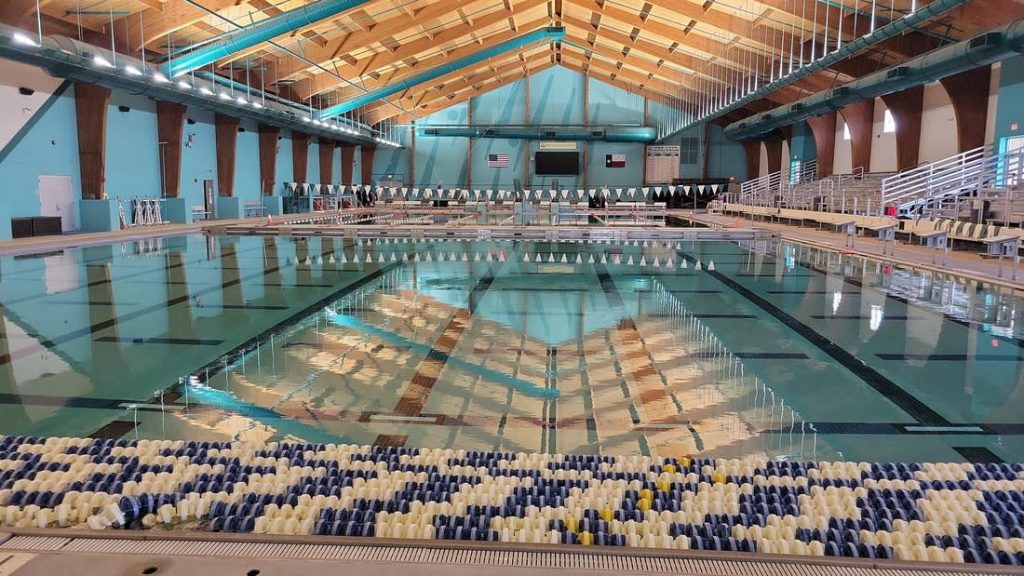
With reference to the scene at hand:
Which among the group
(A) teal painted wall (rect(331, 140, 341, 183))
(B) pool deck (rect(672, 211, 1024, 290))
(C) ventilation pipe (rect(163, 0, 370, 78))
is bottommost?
(B) pool deck (rect(672, 211, 1024, 290))

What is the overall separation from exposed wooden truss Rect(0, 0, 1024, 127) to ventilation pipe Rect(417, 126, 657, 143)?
8.98ft

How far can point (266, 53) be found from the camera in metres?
20.0

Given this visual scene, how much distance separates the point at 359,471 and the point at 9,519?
3.55ft

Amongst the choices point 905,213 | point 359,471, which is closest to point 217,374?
point 359,471

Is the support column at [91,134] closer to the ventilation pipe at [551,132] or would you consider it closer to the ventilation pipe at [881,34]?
the ventilation pipe at [881,34]

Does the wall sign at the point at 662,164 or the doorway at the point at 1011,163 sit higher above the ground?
the wall sign at the point at 662,164

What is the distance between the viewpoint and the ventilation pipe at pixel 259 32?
14297mm

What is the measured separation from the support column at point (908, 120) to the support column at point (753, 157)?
14.2 metres

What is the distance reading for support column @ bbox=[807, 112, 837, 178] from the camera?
23.6 meters

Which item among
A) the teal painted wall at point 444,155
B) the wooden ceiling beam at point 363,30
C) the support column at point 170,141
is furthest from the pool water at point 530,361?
the teal painted wall at point 444,155

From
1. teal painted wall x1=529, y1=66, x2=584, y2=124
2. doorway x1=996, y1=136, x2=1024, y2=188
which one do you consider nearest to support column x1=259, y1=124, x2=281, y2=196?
teal painted wall x1=529, y1=66, x2=584, y2=124

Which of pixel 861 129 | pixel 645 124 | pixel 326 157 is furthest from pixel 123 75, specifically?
pixel 645 124

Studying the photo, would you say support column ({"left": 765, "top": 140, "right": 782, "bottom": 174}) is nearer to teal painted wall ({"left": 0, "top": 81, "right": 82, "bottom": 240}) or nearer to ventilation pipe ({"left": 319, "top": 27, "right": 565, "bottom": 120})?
ventilation pipe ({"left": 319, "top": 27, "right": 565, "bottom": 120})

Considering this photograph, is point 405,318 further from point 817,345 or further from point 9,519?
point 9,519
